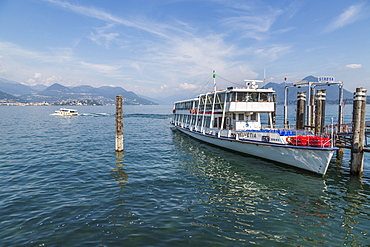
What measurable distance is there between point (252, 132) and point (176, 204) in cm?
1293

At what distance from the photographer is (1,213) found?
10539 millimetres

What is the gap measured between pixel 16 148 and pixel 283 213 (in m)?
28.2

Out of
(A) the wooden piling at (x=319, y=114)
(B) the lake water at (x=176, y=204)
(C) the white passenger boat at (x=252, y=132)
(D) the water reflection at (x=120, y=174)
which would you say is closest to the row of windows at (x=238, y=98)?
(C) the white passenger boat at (x=252, y=132)

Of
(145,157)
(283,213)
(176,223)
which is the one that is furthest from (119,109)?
(283,213)

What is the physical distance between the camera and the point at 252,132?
22.1 m

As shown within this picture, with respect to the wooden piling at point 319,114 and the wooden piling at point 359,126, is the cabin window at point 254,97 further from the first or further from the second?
the wooden piling at point 359,126

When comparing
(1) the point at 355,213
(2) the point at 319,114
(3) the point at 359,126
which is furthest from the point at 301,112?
(1) the point at 355,213

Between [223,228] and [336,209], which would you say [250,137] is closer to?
[336,209]

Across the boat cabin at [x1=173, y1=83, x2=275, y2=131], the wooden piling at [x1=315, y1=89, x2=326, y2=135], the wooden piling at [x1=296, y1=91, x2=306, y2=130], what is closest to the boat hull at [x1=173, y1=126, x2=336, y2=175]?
the boat cabin at [x1=173, y1=83, x2=275, y2=131]

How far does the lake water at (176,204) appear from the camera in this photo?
354 inches

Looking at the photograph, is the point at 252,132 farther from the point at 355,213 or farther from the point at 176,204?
the point at 176,204

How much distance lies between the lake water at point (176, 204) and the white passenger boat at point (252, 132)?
1268mm

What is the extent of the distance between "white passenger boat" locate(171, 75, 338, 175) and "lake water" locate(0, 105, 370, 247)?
4.16 ft

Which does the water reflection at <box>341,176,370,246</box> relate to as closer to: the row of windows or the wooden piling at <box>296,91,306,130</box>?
the row of windows
